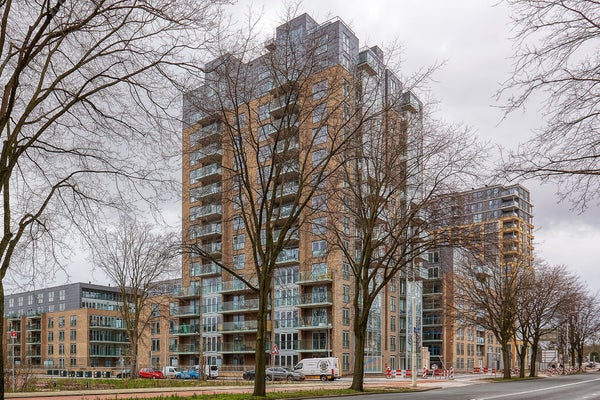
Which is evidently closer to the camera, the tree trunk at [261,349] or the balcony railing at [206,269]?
the tree trunk at [261,349]

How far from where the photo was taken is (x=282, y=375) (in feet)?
160

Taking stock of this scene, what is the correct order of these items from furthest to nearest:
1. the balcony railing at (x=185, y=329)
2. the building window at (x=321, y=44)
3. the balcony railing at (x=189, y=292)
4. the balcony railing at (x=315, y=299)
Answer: the balcony railing at (x=189, y=292) < the balcony railing at (x=185, y=329) < the balcony railing at (x=315, y=299) < the building window at (x=321, y=44)

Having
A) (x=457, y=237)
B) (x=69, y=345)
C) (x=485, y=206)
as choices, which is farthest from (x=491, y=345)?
(x=457, y=237)

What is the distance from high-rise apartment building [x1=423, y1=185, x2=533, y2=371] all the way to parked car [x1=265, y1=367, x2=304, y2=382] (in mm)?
13779

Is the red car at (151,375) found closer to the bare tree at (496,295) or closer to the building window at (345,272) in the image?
the building window at (345,272)

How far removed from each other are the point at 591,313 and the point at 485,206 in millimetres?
45505

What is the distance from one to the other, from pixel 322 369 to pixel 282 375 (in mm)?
3526

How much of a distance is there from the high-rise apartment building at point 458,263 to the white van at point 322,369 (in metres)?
10.7

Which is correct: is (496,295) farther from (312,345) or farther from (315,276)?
(312,345)

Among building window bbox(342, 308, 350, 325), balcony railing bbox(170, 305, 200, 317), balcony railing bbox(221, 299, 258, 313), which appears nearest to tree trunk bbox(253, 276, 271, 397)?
building window bbox(342, 308, 350, 325)

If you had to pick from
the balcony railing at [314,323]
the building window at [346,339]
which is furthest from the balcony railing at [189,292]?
the building window at [346,339]

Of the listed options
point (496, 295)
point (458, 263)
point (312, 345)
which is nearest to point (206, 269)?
point (312, 345)

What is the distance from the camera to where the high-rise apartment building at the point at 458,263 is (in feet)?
85.7

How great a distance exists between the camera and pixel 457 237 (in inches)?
1006
